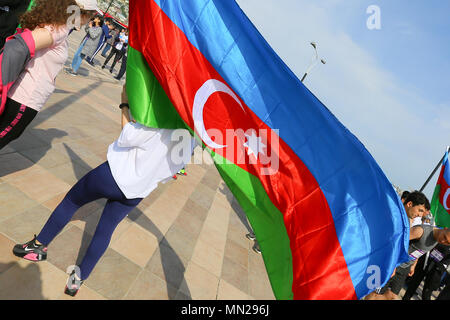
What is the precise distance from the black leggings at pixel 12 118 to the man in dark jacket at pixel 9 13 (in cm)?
176

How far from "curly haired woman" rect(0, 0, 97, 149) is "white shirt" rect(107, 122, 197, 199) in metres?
0.87

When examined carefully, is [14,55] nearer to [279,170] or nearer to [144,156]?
[144,156]

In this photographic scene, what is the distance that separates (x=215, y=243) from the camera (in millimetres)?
4277

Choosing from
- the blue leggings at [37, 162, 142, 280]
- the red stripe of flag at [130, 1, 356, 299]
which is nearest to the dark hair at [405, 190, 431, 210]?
the red stripe of flag at [130, 1, 356, 299]

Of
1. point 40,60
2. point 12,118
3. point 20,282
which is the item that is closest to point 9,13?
point 40,60

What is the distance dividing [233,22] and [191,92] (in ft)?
1.90

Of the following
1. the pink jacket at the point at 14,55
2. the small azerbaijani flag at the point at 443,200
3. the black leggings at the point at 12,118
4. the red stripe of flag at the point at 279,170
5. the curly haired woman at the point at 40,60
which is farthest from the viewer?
the small azerbaijani flag at the point at 443,200

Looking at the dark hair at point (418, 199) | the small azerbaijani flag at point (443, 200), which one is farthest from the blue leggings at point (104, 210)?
the small azerbaijani flag at point (443, 200)

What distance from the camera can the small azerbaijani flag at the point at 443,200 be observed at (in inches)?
170

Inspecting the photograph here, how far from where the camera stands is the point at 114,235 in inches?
129

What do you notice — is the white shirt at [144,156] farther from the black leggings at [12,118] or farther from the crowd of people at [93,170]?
the black leggings at [12,118]

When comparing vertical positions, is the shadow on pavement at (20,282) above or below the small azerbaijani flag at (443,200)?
below
